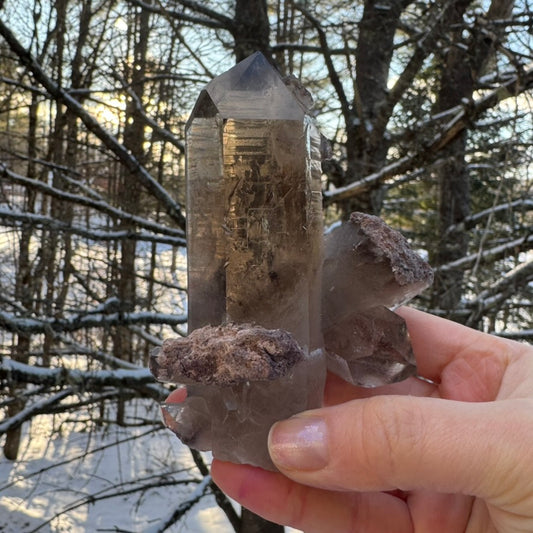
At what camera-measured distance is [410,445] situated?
2.95ft

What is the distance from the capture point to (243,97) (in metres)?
0.92

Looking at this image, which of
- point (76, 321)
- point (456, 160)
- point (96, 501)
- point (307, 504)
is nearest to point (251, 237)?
point (307, 504)

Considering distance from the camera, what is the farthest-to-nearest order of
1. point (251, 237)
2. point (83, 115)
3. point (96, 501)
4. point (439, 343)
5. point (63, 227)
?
point (96, 501) < point (63, 227) < point (83, 115) < point (439, 343) < point (251, 237)

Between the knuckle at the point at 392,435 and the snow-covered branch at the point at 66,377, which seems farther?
the snow-covered branch at the point at 66,377

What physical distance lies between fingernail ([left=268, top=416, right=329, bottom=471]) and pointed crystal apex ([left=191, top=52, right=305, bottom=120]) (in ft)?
1.64

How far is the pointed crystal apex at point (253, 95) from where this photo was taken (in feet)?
3.01

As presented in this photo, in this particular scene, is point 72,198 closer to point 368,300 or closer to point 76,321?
point 76,321

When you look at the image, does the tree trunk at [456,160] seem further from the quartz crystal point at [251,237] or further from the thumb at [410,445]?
the thumb at [410,445]

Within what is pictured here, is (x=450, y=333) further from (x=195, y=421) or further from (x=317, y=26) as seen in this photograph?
(x=317, y=26)

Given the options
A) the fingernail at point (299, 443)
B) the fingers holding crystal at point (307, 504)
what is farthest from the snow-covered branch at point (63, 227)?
the fingernail at point (299, 443)

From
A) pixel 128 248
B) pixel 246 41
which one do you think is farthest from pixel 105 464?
pixel 246 41

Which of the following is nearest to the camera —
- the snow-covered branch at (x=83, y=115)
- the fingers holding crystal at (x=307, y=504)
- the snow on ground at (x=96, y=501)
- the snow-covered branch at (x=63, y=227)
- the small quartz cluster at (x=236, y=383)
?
the small quartz cluster at (x=236, y=383)

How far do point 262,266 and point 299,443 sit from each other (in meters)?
0.29

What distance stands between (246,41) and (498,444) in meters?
3.18
